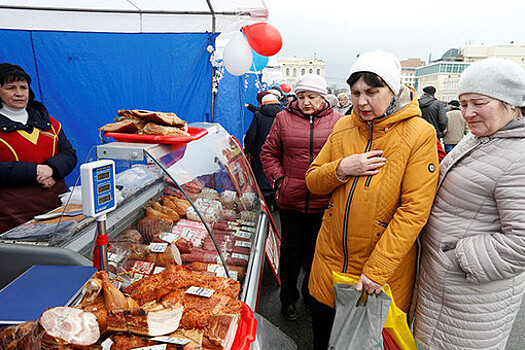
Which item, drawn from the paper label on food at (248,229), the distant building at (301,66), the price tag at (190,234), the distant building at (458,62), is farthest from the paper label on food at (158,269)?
the distant building at (458,62)

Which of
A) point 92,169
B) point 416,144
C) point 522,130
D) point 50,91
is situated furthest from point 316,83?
point 50,91

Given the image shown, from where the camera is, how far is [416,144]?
5.27 ft

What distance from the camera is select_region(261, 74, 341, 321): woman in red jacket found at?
274cm

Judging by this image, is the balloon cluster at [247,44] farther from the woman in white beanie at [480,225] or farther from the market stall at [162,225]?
the woman in white beanie at [480,225]

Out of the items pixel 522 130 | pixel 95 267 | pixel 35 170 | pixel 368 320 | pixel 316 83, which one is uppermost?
pixel 316 83

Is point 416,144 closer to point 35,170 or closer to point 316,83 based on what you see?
point 316,83

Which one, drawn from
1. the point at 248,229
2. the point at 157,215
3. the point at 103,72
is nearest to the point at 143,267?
the point at 157,215

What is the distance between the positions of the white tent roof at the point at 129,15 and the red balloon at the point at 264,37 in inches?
26.9

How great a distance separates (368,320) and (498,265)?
65cm

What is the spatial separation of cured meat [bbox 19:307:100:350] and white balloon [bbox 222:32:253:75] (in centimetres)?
472

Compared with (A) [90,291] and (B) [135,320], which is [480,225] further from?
(A) [90,291]

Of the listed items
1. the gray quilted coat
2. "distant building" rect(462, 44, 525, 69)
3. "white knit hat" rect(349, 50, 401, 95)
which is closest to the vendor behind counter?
"white knit hat" rect(349, 50, 401, 95)

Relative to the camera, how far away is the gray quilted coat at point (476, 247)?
1363mm

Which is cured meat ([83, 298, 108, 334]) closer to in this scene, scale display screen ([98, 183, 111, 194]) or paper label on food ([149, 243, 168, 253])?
scale display screen ([98, 183, 111, 194])
